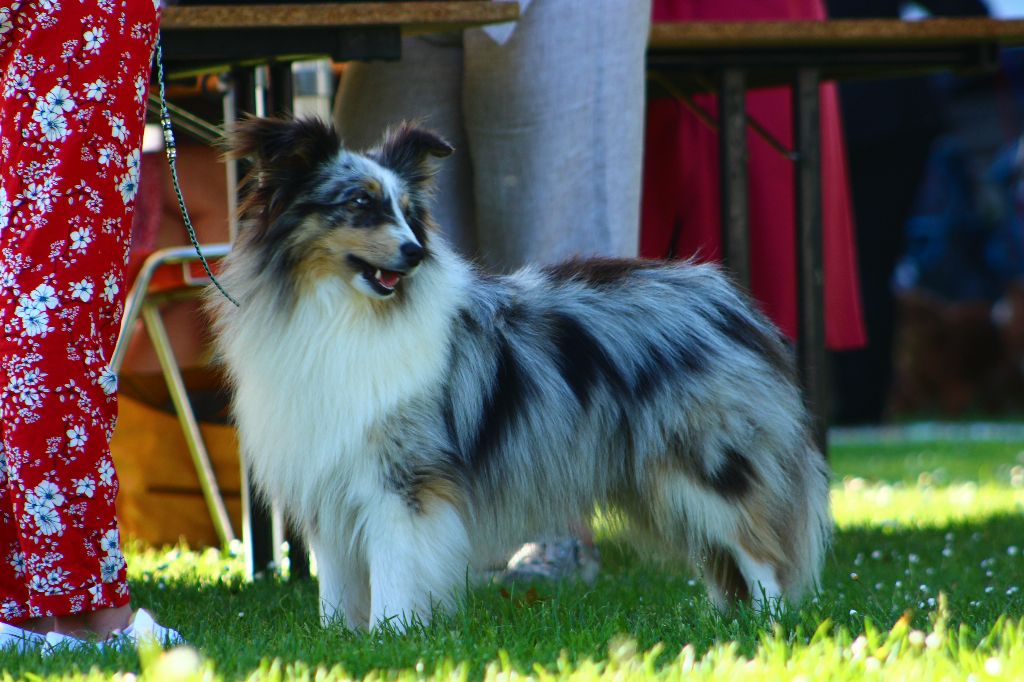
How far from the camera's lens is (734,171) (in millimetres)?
4934

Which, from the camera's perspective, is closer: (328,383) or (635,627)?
(635,627)

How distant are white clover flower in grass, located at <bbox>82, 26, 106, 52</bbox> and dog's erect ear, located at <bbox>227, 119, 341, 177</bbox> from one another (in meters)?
0.50

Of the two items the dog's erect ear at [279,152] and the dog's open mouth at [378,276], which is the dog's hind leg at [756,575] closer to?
the dog's open mouth at [378,276]

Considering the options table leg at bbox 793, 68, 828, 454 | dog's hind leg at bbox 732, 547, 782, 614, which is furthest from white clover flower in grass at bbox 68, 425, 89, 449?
table leg at bbox 793, 68, 828, 454

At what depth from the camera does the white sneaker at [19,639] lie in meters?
3.03

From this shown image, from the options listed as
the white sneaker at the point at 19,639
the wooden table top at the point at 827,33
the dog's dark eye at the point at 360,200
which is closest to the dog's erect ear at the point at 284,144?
the dog's dark eye at the point at 360,200

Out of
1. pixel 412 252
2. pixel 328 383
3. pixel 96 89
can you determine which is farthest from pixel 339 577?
pixel 96 89

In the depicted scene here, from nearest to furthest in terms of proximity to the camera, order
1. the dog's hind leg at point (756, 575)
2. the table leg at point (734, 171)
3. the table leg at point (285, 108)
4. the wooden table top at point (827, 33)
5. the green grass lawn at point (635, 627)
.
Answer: the green grass lawn at point (635, 627) → the dog's hind leg at point (756, 575) → the table leg at point (285, 108) → the wooden table top at point (827, 33) → the table leg at point (734, 171)

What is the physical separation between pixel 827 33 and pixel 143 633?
2998mm

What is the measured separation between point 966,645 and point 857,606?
2.43 ft

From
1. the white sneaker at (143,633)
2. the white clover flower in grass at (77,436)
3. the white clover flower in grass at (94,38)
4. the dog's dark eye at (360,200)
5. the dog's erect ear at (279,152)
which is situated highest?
the white clover flower in grass at (94,38)

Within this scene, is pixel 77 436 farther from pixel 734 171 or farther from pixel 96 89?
pixel 734 171

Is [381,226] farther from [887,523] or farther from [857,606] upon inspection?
[887,523]

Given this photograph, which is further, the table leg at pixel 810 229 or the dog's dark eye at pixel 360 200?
the table leg at pixel 810 229
